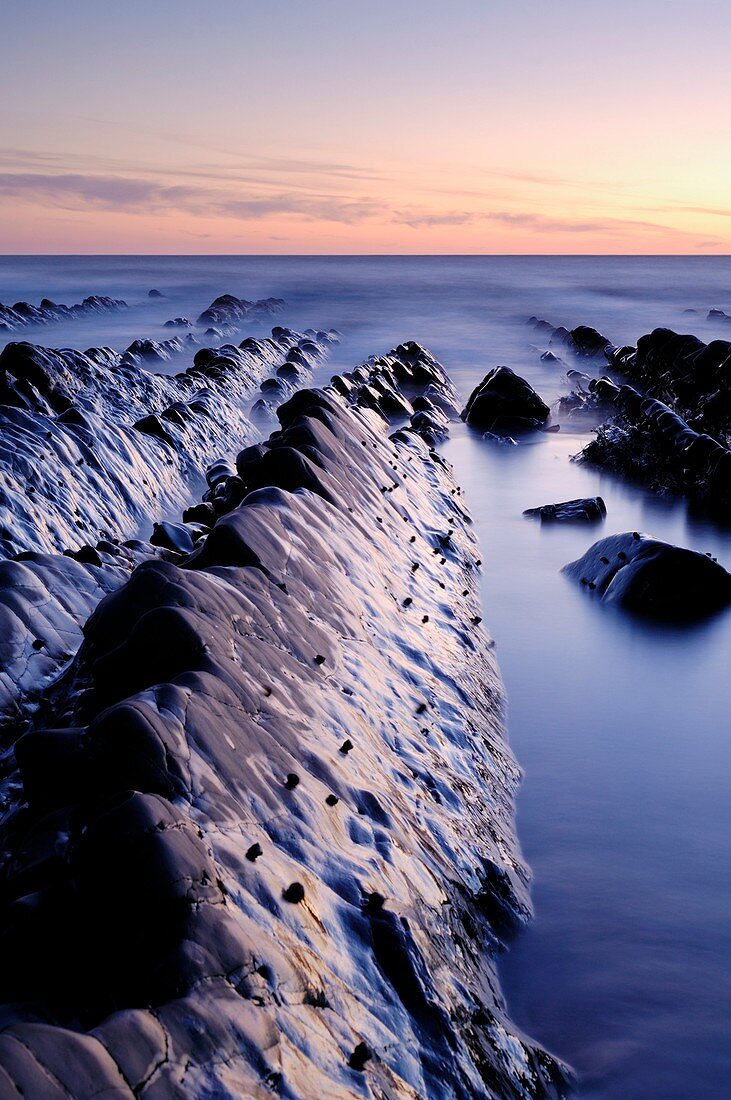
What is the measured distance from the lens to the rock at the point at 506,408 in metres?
28.0

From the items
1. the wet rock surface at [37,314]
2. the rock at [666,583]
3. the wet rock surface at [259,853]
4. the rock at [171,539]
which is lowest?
the wet rock surface at [37,314]

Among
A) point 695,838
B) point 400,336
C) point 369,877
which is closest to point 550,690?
point 695,838

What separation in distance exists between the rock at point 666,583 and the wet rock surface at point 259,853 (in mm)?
4950

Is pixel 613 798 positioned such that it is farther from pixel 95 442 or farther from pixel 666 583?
pixel 95 442

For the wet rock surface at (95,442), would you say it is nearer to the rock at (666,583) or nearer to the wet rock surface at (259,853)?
the wet rock surface at (259,853)

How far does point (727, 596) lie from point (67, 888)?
1101 centimetres

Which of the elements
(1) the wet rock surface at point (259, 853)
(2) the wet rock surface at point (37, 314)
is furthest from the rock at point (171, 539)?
(2) the wet rock surface at point (37, 314)

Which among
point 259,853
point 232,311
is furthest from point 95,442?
point 232,311

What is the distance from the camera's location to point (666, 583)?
12.4 meters

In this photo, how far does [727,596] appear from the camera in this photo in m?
12.7

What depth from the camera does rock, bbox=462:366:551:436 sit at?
2803 cm

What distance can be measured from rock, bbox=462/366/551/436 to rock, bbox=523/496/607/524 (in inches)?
381

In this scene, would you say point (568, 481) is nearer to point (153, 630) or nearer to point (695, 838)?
point (695, 838)

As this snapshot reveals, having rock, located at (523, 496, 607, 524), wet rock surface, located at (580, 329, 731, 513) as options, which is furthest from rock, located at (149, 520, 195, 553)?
wet rock surface, located at (580, 329, 731, 513)
